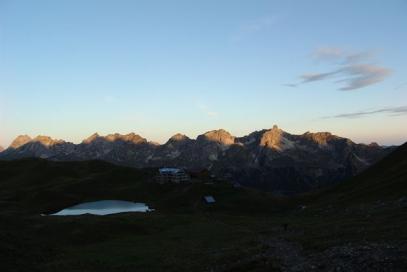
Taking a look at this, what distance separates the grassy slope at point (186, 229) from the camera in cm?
5091

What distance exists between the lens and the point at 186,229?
90250 millimetres

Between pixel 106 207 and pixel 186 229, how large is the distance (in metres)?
74.6

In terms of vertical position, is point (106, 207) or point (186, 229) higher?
point (186, 229)

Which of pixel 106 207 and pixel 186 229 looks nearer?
pixel 186 229

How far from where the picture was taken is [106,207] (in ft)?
520

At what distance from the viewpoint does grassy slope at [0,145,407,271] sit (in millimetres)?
50906

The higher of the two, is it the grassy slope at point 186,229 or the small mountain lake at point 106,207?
the grassy slope at point 186,229

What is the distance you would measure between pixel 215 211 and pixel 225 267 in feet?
335

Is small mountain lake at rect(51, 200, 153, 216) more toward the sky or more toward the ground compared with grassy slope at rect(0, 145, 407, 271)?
more toward the ground

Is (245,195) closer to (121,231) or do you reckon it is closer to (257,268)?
(121,231)

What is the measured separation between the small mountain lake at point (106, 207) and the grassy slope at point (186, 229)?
515 cm

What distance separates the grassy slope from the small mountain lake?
515 centimetres

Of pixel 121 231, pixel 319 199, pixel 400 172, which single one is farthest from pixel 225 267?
pixel 319 199

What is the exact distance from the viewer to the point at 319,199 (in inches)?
5881
